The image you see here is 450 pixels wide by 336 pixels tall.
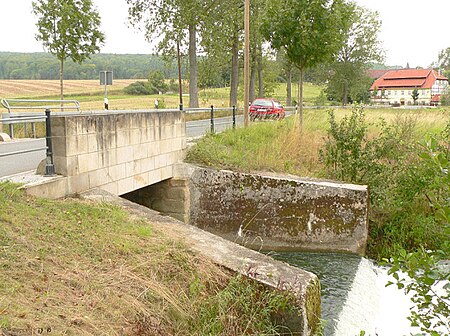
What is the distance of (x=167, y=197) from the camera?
11.1 meters

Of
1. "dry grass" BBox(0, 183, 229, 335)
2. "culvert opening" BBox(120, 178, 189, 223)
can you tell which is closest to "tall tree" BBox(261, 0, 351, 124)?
"culvert opening" BBox(120, 178, 189, 223)

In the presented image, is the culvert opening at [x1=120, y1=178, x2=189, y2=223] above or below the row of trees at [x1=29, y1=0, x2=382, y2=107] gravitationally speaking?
below

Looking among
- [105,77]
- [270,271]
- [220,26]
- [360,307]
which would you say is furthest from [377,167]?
[220,26]

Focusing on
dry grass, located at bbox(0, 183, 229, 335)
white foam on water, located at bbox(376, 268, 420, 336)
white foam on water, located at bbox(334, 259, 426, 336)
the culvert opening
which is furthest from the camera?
the culvert opening

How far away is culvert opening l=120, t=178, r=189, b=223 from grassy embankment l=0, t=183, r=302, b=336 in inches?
171

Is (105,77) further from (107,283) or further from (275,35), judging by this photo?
(107,283)

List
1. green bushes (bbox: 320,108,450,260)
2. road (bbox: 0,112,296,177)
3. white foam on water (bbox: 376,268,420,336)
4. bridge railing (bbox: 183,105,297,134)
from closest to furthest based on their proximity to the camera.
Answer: white foam on water (bbox: 376,268,420,336) < road (bbox: 0,112,296,177) < green bushes (bbox: 320,108,450,260) < bridge railing (bbox: 183,105,297,134)

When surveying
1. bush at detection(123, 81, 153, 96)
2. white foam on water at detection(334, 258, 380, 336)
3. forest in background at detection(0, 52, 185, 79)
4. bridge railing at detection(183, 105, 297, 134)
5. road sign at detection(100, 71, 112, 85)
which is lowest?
white foam on water at detection(334, 258, 380, 336)

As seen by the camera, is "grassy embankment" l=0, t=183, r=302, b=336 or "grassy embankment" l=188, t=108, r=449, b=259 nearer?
"grassy embankment" l=0, t=183, r=302, b=336

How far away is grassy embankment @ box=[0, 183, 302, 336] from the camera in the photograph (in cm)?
405

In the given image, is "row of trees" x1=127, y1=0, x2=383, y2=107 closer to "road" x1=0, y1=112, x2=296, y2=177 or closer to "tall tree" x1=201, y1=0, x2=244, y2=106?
"tall tree" x1=201, y1=0, x2=244, y2=106

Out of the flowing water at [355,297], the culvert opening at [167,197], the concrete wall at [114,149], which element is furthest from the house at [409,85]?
the flowing water at [355,297]

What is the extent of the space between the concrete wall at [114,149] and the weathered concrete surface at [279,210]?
0.85 meters

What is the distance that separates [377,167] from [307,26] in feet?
16.8
